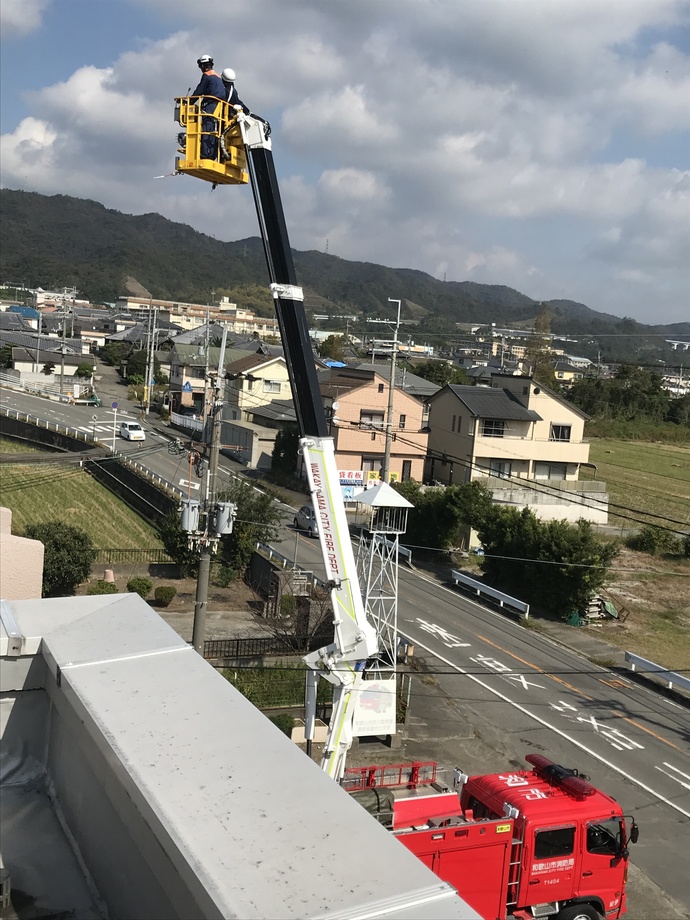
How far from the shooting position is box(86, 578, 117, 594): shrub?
82.1ft

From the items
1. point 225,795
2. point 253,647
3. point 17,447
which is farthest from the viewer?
point 17,447

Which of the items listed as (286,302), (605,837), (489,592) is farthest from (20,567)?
(489,592)

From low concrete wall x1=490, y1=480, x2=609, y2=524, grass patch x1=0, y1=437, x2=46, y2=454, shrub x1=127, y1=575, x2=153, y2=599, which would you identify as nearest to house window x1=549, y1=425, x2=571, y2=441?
low concrete wall x1=490, y1=480, x2=609, y2=524

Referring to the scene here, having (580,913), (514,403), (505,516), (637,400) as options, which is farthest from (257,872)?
(637,400)

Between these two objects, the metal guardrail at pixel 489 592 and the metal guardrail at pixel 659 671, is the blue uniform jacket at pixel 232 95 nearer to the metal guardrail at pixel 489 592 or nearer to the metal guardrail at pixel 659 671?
the metal guardrail at pixel 659 671

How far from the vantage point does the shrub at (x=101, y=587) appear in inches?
985

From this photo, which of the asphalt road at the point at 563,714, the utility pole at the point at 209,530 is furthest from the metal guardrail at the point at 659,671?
the utility pole at the point at 209,530

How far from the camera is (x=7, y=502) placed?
36688mm

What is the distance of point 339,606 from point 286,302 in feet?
13.4

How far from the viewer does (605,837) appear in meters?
10.8

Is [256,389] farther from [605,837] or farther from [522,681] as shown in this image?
[605,837]

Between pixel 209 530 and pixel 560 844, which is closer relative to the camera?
pixel 560 844

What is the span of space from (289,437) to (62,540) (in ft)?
72.6

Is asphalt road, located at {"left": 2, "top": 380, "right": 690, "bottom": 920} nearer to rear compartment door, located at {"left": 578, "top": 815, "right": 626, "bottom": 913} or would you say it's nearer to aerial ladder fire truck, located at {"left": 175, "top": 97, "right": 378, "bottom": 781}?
rear compartment door, located at {"left": 578, "top": 815, "right": 626, "bottom": 913}
